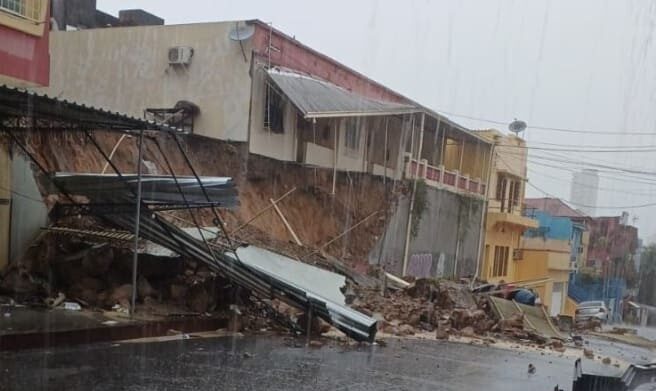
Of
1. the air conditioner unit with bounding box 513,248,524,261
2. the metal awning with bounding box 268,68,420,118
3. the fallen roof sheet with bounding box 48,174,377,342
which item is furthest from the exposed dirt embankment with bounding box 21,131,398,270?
the air conditioner unit with bounding box 513,248,524,261

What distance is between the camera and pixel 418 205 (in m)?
23.6

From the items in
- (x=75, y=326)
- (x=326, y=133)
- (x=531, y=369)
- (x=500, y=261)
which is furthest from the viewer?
(x=500, y=261)

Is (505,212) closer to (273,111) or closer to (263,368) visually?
(273,111)

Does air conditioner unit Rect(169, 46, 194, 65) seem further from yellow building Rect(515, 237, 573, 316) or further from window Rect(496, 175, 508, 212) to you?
yellow building Rect(515, 237, 573, 316)

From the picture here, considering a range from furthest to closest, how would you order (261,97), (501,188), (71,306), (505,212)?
(501,188) < (505,212) < (261,97) < (71,306)

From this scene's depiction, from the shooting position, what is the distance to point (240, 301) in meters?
11.2

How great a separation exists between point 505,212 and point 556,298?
6.68 meters

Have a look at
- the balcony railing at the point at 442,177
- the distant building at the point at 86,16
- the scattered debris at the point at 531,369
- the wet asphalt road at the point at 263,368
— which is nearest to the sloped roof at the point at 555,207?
the balcony railing at the point at 442,177

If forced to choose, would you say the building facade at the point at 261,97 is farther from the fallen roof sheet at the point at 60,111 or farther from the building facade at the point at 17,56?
the fallen roof sheet at the point at 60,111

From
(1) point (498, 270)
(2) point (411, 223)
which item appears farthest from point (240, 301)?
(1) point (498, 270)

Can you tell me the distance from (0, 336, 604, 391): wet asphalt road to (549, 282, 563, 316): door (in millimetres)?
25202

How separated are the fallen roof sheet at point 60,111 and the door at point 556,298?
29.5 metres

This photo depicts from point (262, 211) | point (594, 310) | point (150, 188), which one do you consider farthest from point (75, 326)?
point (594, 310)

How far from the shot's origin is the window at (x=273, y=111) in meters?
19.3
